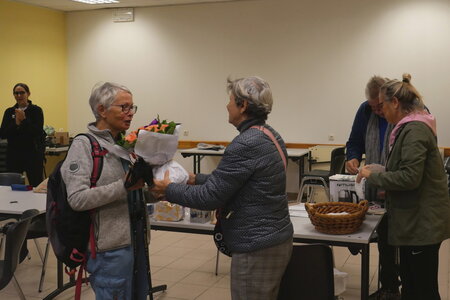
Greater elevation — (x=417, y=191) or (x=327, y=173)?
(x=417, y=191)

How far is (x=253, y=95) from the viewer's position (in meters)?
2.07

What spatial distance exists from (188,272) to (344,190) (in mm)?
1746

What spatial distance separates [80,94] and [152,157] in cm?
723

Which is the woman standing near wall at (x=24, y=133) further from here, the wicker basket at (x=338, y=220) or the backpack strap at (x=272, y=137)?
the backpack strap at (x=272, y=137)

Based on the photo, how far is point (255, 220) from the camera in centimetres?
207

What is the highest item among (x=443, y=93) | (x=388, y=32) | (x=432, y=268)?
(x=388, y=32)

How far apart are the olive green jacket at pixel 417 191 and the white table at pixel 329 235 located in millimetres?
166

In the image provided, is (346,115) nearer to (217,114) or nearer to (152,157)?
(217,114)

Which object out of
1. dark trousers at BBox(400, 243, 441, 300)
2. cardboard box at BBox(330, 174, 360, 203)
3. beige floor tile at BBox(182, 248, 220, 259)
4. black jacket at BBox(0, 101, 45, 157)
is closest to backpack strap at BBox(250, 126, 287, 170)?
dark trousers at BBox(400, 243, 441, 300)

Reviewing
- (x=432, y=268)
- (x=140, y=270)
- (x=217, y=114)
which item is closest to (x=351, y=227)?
(x=432, y=268)

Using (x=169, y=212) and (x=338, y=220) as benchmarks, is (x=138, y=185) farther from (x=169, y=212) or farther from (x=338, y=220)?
(x=338, y=220)

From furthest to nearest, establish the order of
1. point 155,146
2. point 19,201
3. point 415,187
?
point 19,201 < point 415,187 < point 155,146

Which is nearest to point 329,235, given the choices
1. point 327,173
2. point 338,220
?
point 338,220

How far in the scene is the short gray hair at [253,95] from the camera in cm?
208
